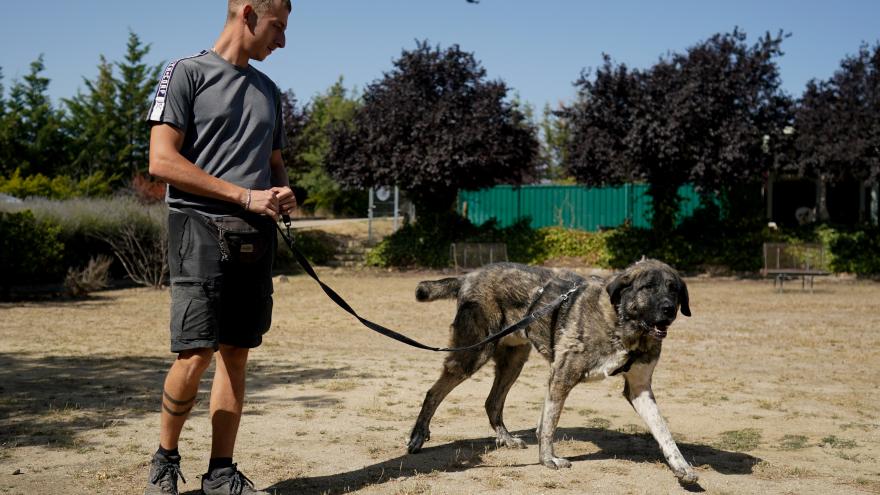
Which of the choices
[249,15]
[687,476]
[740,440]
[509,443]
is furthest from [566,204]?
[249,15]

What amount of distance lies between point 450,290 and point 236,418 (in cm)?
212

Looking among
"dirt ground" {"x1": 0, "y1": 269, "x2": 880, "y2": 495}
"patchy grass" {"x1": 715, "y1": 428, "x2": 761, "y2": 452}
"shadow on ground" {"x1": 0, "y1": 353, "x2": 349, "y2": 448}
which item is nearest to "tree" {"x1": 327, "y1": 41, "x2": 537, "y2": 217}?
"dirt ground" {"x1": 0, "y1": 269, "x2": 880, "y2": 495}

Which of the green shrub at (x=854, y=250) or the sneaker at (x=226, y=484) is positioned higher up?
the green shrub at (x=854, y=250)

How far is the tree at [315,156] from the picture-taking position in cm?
4213

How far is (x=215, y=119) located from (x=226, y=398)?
1442 millimetres

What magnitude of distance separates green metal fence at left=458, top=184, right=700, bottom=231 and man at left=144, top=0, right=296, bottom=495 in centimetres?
3201

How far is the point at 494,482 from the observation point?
206 inches

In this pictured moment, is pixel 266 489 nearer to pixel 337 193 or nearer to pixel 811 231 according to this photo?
pixel 811 231

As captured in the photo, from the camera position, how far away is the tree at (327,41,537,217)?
28.8m

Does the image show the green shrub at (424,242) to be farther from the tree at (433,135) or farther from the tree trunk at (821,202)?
the tree trunk at (821,202)

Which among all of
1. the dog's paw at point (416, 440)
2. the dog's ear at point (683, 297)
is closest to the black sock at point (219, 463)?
the dog's paw at point (416, 440)

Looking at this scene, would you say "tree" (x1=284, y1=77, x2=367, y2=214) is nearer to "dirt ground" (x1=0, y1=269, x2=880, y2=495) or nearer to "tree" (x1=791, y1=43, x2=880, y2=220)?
"tree" (x1=791, y1=43, x2=880, y2=220)

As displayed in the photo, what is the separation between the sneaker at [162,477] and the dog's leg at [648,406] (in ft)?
9.36

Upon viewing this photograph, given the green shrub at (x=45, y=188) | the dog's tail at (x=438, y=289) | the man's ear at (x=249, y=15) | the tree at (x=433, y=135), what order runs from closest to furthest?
the man's ear at (x=249, y=15), the dog's tail at (x=438, y=289), the tree at (x=433, y=135), the green shrub at (x=45, y=188)
